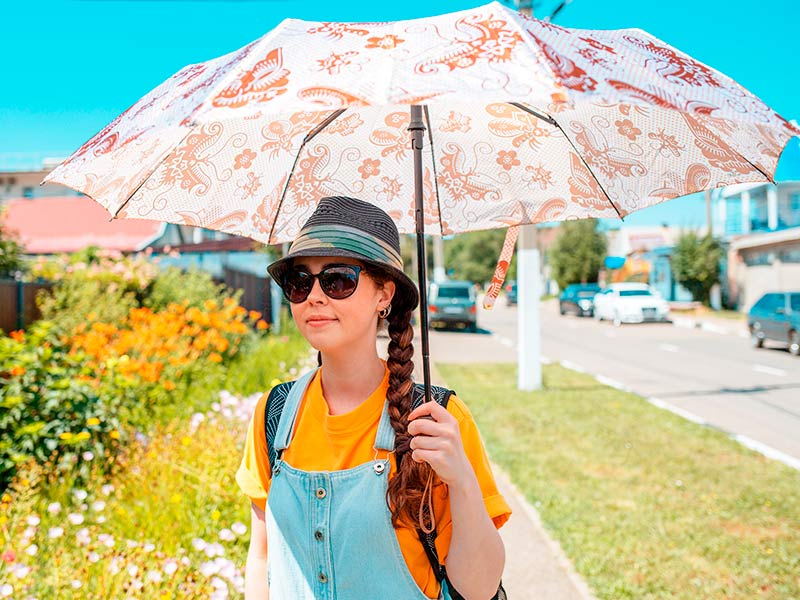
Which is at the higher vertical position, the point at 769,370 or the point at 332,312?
the point at 332,312

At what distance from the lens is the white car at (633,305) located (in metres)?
27.5

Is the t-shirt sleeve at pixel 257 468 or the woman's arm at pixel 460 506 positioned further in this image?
the t-shirt sleeve at pixel 257 468

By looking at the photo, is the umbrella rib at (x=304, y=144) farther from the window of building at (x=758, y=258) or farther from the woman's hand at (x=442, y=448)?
the window of building at (x=758, y=258)

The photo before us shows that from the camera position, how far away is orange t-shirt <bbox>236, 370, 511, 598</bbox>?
64.6 inches

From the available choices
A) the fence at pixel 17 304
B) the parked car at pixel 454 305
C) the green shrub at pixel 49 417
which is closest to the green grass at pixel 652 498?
the green shrub at pixel 49 417

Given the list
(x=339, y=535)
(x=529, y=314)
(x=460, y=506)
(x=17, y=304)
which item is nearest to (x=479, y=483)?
(x=460, y=506)

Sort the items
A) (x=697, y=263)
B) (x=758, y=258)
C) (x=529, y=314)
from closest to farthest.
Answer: (x=529, y=314) → (x=758, y=258) → (x=697, y=263)

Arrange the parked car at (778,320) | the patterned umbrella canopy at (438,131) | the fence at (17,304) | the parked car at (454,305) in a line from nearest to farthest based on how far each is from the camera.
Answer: the patterned umbrella canopy at (438,131) → the fence at (17,304) → the parked car at (778,320) → the parked car at (454,305)

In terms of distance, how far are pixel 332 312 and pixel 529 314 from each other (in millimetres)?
8307

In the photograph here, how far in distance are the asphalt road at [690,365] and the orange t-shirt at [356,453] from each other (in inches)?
236

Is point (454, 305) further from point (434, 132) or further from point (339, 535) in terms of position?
point (339, 535)

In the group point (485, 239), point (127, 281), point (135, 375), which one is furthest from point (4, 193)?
point (135, 375)

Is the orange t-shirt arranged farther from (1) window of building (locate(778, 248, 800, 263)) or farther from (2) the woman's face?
(1) window of building (locate(778, 248, 800, 263))

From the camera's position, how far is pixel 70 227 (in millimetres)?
34938
